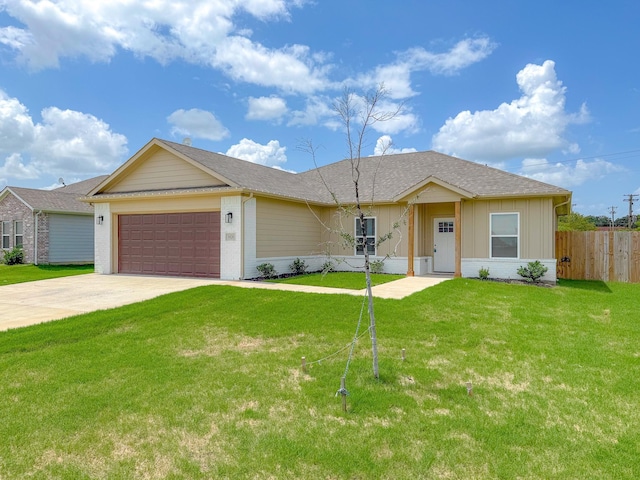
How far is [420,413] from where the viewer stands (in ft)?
12.4

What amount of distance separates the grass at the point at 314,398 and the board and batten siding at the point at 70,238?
54.1 ft

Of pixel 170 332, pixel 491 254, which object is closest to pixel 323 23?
pixel 491 254

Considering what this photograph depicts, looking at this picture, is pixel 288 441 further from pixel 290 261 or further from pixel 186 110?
pixel 186 110

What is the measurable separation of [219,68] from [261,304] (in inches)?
522

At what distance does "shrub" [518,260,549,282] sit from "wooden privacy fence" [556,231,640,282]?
2954mm

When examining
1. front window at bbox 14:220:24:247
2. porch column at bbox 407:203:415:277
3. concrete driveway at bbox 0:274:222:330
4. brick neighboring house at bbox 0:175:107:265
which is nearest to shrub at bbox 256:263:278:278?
concrete driveway at bbox 0:274:222:330

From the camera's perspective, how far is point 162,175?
14.6 meters

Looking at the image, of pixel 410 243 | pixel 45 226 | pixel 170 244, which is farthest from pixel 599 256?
pixel 45 226

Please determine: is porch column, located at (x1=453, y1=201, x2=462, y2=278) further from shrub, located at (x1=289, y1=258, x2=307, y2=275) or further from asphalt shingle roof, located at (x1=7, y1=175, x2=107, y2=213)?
asphalt shingle roof, located at (x1=7, y1=175, x2=107, y2=213)

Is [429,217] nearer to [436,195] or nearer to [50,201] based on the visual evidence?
[436,195]

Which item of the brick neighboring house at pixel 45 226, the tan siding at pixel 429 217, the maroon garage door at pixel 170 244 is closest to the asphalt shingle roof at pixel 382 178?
the tan siding at pixel 429 217

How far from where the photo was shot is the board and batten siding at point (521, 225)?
504 inches

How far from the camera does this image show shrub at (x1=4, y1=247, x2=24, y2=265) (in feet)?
66.5

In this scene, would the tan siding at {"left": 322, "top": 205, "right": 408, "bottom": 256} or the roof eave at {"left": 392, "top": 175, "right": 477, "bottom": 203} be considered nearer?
the roof eave at {"left": 392, "top": 175, "right": 477, "bottom": 203}
